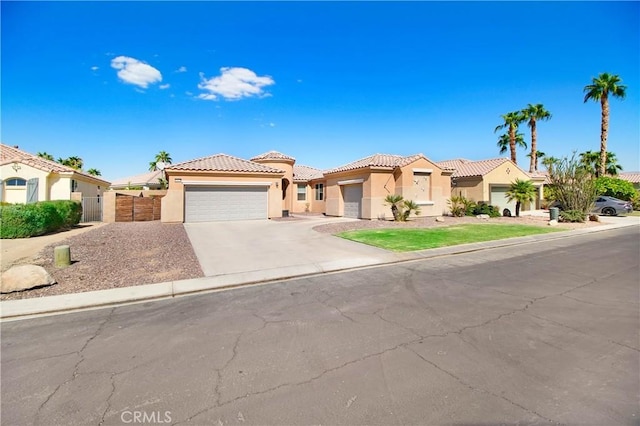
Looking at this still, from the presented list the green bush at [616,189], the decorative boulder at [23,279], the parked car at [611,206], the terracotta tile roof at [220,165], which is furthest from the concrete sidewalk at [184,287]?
the green bush at [616,189]

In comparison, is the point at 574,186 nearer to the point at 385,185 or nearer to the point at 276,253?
the point at 385,185

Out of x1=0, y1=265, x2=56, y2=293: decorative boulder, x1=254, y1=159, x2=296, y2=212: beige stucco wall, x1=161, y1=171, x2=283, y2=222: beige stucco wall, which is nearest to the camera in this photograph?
x1=0, y1=265, x2=56, y2=293: decorative boulder

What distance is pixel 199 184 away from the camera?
20.2 m

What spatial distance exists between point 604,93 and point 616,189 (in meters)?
11.0

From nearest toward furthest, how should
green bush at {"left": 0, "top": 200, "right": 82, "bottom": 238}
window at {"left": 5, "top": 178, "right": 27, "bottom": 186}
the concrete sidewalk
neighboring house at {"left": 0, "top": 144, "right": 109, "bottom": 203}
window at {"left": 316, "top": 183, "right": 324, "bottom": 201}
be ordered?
the concrete sidewalk < green bush at {"left": 0, "top": 200, "right": 82, "bottom": 238} < neighboring house at {"left": 0, "top": 144, "right": 109, "bottom": 203} < window at {"left": 5, "top": 178, "right": 27, "bottom": 186} < window at {"left": 316, "top": 183, "right": 324, "bottom": 201}

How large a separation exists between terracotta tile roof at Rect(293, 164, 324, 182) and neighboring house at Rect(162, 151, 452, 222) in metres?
4.80

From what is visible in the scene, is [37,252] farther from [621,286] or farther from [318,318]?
[621,286]

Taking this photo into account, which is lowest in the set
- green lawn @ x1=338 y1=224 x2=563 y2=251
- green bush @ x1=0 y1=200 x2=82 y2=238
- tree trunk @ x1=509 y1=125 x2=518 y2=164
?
green lawn @ x1=338 y1=224 x2=563 y2=251

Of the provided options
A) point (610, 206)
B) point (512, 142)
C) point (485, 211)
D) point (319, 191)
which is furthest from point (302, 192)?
point (512, 142)

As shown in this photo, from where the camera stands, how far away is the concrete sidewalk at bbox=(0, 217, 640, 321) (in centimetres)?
595

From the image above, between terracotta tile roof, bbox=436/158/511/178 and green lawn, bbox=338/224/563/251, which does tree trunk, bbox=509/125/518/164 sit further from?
green lawn, bbox=338/224/563/251

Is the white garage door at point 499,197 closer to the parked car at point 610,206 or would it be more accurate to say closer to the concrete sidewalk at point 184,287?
the parked car at point 610,206

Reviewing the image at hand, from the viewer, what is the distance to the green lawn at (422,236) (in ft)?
40.7

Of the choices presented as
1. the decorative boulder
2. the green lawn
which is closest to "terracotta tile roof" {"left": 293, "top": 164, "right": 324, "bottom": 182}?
the green lawn
